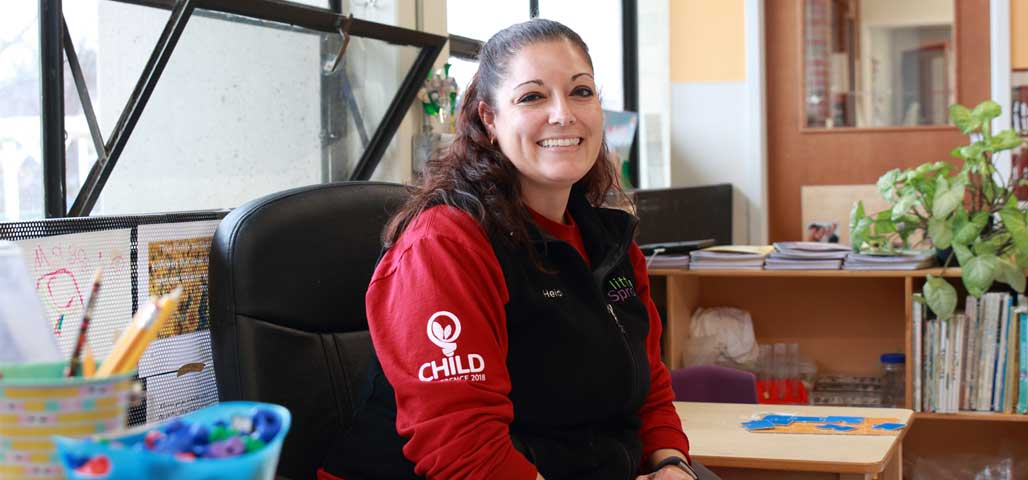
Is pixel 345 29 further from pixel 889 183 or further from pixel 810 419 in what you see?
pixel 889 183

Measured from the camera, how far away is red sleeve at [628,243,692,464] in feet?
5.89

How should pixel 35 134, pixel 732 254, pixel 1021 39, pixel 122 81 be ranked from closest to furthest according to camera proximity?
pixel 35 134 → pixel 122 81 → pixel 732 254 → pixel 1021 39

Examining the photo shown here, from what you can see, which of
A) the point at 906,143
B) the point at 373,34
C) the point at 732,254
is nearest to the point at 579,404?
the point at 373,34

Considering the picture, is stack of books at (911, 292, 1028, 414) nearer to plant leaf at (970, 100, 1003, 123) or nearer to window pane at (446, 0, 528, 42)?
plant leaf at (970, 100, 1003, 123)

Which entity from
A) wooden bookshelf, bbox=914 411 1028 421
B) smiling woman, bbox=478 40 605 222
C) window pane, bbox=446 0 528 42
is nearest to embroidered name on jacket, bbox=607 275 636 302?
smiling woman, bbox=478 40 605 222

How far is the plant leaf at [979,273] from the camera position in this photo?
112 inches

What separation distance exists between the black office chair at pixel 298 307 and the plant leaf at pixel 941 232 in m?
1.81

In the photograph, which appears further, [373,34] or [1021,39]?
[1021,39]

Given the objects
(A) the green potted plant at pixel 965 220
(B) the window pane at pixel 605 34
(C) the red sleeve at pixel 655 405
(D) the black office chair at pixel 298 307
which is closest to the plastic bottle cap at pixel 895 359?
(A) the green potted plant at pixel 965 220

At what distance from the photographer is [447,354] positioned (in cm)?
142

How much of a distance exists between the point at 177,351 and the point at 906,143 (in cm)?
389

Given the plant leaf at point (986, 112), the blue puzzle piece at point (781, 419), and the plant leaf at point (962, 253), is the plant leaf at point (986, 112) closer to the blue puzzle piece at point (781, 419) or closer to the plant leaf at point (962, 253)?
the plant leaf at point (962, 253)

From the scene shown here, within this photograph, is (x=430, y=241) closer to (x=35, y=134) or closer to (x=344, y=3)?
(x=35, y=134)

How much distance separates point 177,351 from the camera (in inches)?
66.2
